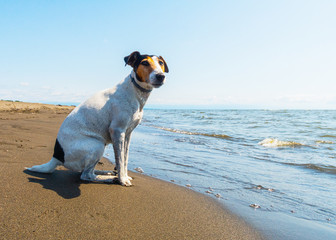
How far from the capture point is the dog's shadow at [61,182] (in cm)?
273

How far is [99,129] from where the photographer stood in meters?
3.28

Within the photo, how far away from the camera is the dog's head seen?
3068 millimetres

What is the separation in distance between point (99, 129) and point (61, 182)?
2.76 feet

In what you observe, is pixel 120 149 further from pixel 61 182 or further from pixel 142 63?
pixel 142 63

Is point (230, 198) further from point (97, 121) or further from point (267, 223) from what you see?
point (97, 121)

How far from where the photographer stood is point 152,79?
10.1 feet

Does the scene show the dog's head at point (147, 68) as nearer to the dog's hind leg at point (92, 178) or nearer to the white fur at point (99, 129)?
the white fur at point (99, 129)

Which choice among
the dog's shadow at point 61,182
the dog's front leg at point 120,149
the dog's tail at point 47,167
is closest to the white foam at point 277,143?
the dog's front leg at point 120,149

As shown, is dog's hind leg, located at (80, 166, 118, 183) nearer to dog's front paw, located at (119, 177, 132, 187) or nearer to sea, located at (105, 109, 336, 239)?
dog's front paw, located at (119, 177, 132, 187)

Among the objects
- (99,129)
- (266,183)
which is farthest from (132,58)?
(266,183)

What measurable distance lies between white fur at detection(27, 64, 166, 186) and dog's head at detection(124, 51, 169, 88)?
5 cm

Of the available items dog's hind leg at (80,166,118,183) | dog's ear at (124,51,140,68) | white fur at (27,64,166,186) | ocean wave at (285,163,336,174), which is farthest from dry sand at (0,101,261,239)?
ocean wave at (285,163,336,174)

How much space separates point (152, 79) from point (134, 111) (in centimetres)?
55

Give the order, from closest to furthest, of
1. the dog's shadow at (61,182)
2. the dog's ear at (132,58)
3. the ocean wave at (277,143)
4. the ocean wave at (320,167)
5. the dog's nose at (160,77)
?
the dog's shadow at (61,182) → the dog's nose at (160,77) → the dog's ear at (132,58) → the ocean wave at (320,167) → the ocean wave at (277,143)
